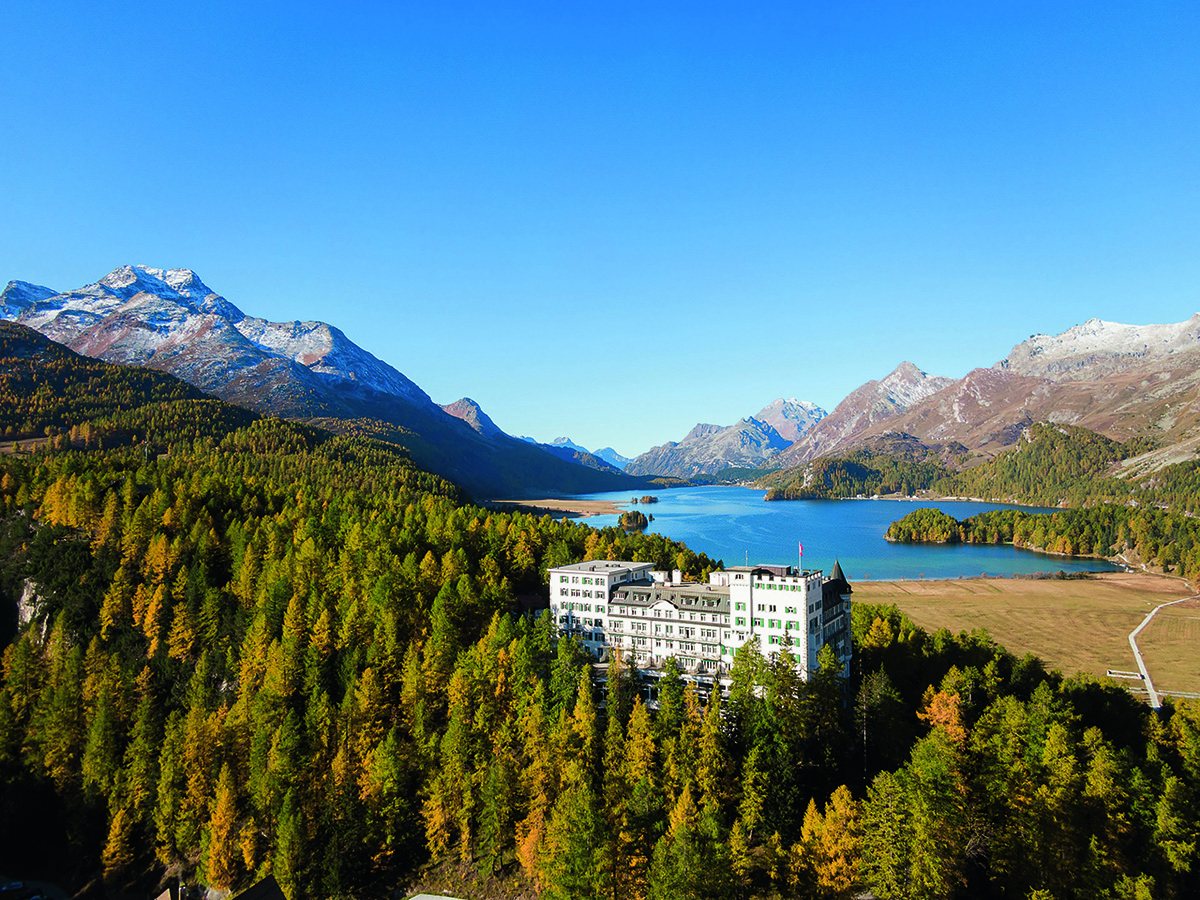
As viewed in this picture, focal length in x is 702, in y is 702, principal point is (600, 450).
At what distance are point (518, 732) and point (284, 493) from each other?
88.2 meters

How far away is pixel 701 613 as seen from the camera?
69312 millimetres

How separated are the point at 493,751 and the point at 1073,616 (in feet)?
375

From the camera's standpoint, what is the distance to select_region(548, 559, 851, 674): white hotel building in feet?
212

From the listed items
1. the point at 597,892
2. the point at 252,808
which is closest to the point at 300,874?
the point at 252,808

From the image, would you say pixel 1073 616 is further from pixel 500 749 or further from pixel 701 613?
pixel 500 749

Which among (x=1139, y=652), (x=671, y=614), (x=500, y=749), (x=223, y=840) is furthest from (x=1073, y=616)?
(x=223, y=840)

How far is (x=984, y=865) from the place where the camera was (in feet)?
175

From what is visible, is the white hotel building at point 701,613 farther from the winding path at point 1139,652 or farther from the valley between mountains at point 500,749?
the winding path at point 1139,652

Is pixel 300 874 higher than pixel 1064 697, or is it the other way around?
pixel 1064 697

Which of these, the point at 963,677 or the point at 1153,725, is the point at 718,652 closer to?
the point at 963,677

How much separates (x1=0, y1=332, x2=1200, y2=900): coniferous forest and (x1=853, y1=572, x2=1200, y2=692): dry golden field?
90.9 ft

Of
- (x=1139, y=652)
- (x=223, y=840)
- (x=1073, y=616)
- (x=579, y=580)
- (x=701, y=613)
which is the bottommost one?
(x=223, y=840)

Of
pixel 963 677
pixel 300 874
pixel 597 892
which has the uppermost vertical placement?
pixel 963 677

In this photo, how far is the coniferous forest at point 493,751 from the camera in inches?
1976
